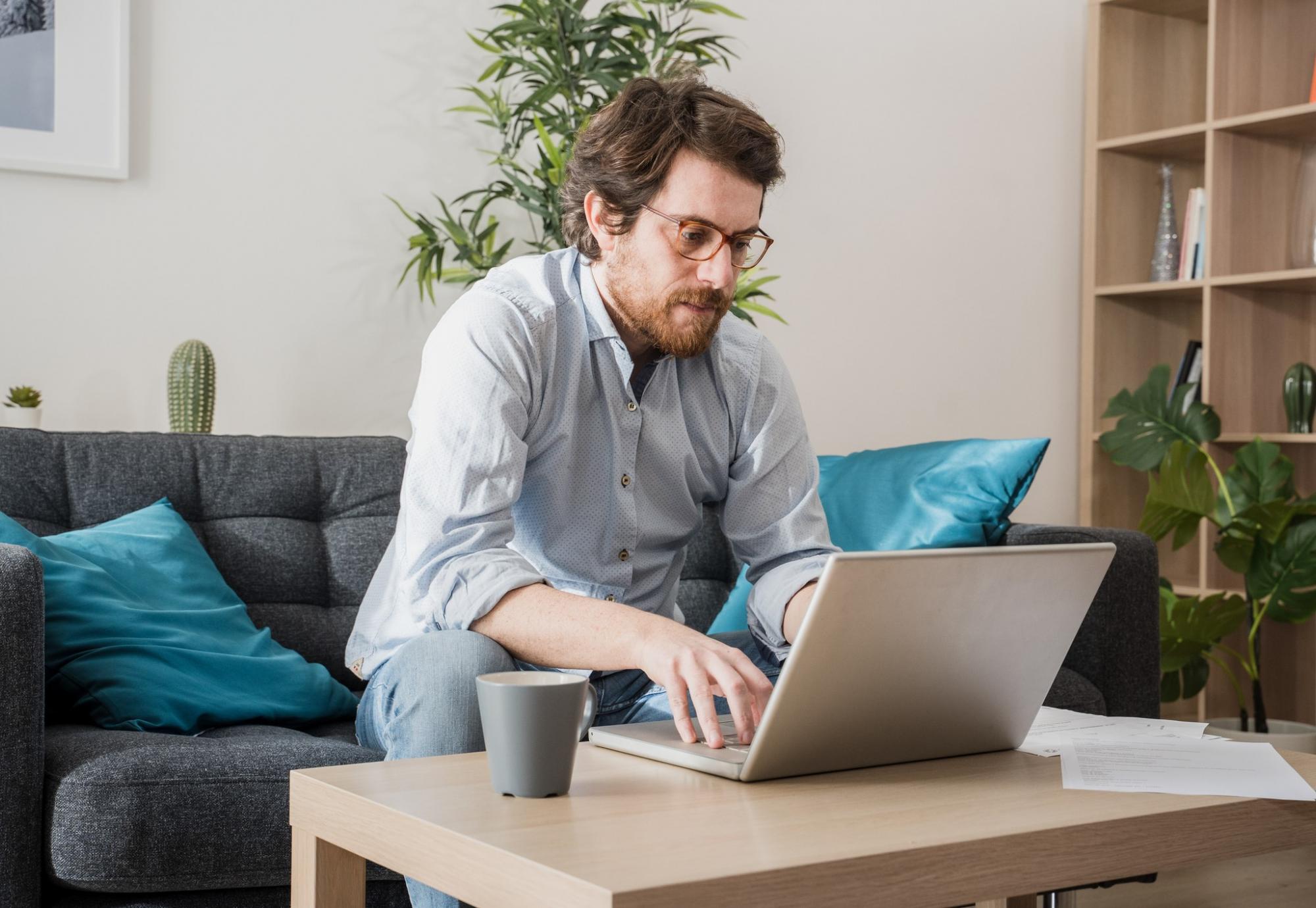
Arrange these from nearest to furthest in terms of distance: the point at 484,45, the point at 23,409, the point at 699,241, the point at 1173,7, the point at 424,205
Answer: the point at 699,241 → the point at 23,409 → the point at 484,45 → the point at 424,205 → the point at 1173,7

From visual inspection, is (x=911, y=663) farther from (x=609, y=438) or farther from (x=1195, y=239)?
(x=1195, y=239)

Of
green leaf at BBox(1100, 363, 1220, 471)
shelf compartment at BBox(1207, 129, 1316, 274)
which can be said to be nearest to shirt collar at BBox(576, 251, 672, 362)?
green leaf at BBox(1100, 363, 1220, 471)

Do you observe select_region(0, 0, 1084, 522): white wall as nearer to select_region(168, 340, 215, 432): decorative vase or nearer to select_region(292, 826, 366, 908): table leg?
select_region(168, 340, 215, 432): decorative vase

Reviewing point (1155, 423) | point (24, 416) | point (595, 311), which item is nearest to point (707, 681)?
point (595, 311)

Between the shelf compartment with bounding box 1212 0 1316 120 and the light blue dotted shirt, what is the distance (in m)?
2.29

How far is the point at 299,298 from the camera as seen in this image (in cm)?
262

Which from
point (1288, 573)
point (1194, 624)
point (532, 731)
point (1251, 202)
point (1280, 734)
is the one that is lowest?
point (1280, 734)

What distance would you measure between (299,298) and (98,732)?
4.05 feet

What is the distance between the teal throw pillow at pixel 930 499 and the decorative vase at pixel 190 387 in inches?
36.2

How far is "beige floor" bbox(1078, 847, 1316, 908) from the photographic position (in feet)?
7.52

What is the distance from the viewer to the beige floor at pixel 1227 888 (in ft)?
7.52

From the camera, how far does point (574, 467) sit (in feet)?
5.06

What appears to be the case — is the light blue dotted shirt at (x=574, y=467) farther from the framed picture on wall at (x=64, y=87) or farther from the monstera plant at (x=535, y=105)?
the framed picture on wall at (x=64, y=87)

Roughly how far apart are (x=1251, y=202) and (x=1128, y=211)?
33 cm
